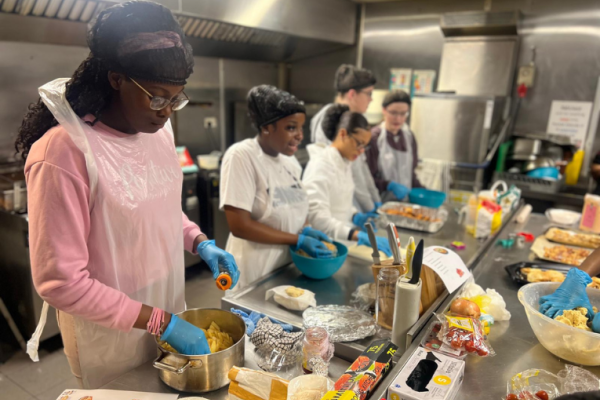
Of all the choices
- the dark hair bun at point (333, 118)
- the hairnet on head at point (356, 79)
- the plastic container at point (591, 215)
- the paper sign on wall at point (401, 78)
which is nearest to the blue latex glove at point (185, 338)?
the dark hair bun at point (333, 118)

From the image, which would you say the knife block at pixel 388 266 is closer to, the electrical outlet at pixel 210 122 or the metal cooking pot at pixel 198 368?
the metal cooking pot at pixel 198 368

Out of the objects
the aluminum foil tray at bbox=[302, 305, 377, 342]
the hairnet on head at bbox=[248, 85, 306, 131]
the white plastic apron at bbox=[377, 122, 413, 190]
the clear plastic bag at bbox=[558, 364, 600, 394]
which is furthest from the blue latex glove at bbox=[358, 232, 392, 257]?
the white plastic apron at bbox=[377, 122, 413, 190]

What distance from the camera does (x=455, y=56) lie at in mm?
4148

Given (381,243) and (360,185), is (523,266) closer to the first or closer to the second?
(381,243)

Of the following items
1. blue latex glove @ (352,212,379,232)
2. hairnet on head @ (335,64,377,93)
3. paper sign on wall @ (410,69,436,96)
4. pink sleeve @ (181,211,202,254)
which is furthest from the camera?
paper sign on wall @ (410,69,436,96)

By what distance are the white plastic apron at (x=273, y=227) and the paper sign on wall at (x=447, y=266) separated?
71 cm

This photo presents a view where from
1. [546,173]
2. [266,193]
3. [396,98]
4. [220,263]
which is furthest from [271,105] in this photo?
[546,173]

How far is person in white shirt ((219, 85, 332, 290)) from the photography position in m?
1.72

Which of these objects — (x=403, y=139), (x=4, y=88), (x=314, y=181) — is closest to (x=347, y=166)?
(x=314, y=181)

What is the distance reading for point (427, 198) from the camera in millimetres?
2764

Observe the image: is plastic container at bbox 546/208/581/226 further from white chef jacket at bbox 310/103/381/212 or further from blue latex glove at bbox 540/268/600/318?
blue latex glove at bbox 540/268/600/318

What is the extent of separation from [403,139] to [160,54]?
2428mm

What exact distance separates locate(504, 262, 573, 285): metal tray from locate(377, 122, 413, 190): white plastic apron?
1.35m

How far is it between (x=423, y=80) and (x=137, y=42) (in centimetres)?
405
